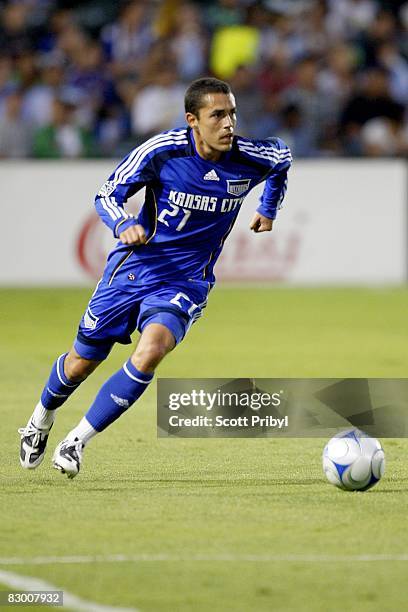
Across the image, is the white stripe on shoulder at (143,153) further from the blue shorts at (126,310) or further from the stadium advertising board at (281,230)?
the stadium advertising board at (281,230)

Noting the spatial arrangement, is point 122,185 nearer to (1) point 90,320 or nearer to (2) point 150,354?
(1) point 90,320

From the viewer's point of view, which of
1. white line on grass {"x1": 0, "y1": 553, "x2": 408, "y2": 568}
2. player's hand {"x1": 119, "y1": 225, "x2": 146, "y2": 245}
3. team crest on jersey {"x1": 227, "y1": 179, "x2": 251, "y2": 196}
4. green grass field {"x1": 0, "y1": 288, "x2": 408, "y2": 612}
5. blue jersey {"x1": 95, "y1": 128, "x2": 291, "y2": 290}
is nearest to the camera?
green grass field {"x1": 0, "y1": 288, "x2": 408, "y2": 612}

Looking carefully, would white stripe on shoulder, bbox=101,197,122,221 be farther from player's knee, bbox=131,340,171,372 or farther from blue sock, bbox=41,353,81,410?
blue sock, bbox=41,353,81,410

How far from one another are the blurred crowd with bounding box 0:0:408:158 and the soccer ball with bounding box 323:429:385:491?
41.1 ft

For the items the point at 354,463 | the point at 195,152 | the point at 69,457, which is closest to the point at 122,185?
the point at 195,152

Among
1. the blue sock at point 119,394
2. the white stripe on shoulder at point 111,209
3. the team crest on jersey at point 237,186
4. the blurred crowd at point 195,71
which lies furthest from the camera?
the blurred crowd at point 195,71

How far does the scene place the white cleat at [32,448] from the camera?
7648 millimetres

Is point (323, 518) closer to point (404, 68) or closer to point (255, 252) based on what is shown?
point (255, 252)

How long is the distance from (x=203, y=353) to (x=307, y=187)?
5941 millimetres

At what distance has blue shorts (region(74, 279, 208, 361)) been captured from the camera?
24.4ft

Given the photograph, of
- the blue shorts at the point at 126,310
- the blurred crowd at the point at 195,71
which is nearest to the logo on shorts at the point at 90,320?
the blue shorts at the point at 126,310

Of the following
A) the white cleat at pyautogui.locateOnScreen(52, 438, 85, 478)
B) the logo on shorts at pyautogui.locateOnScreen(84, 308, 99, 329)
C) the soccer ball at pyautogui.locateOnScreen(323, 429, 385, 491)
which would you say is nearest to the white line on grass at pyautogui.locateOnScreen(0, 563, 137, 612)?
the white cleat at pyautogui.locateOnScreen(52, 438, 85, 478)

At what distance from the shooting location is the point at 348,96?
66.2 feet

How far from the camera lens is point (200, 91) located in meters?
7.44
